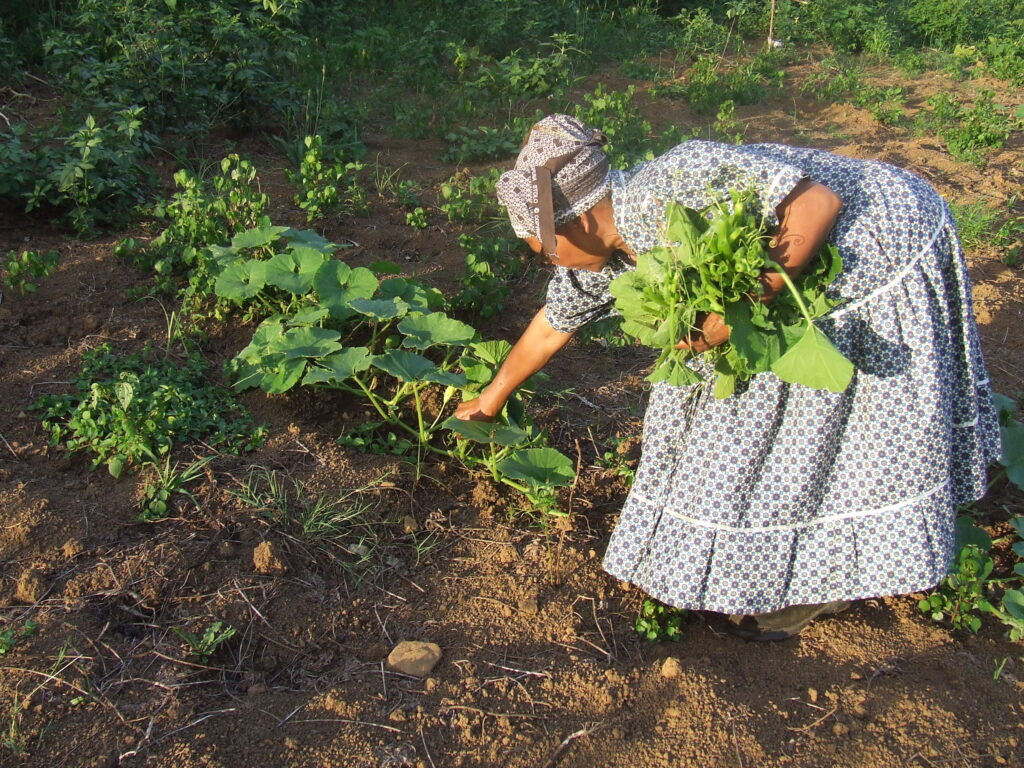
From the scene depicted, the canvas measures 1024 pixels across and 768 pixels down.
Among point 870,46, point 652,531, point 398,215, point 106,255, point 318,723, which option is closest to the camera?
point 318,723

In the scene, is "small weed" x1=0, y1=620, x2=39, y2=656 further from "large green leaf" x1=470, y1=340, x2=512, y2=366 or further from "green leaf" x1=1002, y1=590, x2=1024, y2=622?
"green leaf" x1=1002, y1=590, x2=1024, y2=622

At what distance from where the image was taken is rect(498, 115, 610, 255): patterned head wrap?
2.09 m

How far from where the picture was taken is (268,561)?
2.58 metres

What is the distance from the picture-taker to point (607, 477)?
123 inches

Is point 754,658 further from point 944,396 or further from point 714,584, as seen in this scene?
point 944,396

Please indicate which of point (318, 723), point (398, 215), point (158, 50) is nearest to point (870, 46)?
point (398, 215)

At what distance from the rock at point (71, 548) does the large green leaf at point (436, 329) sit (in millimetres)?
1093

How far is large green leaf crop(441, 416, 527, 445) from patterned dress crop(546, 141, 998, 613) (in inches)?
13.9

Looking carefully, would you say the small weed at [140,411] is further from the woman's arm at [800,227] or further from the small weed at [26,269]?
the woman's arm at [800,227]

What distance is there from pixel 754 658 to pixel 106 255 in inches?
113

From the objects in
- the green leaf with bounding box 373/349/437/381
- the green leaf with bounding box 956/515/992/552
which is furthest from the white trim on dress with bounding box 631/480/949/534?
the green leaf with bounding box 373/349/437/381

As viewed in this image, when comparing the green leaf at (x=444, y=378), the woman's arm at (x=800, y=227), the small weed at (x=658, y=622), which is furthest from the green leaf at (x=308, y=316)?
the woman's arm at (x=800, y=227)

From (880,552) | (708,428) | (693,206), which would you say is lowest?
(880,552)

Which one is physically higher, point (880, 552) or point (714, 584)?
point (880, 552)
